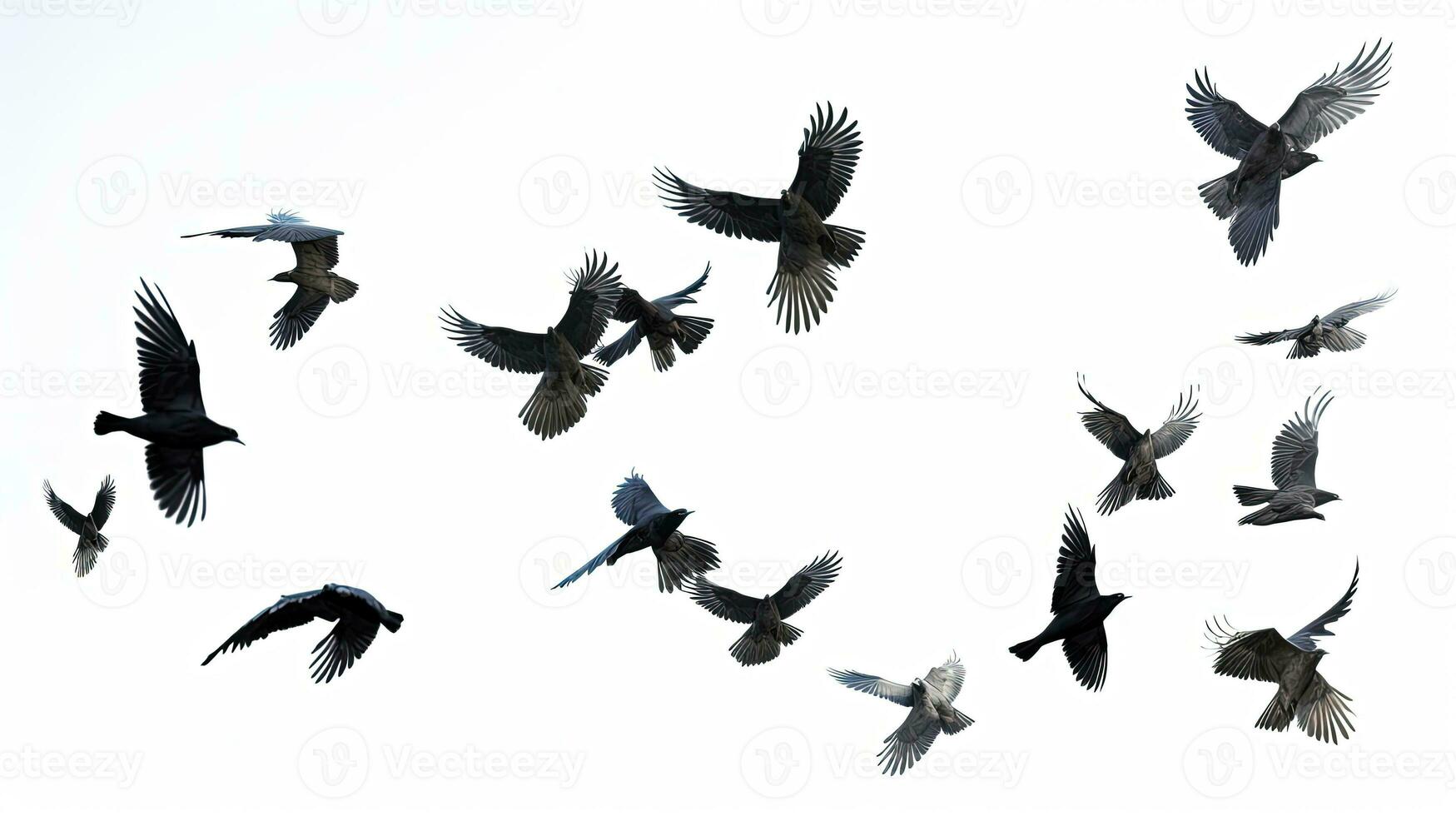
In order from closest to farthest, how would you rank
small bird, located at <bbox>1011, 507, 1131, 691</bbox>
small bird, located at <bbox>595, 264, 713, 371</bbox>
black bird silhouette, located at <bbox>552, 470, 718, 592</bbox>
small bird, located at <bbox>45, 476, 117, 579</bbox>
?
small bird, located at <bbox>1011, 507, 1131, 691</bbox>
black bird silhouette, located at <bbox>552, 470, 718, 592</bbox>
small bird, located at <bbox>595, 264, 713, 371</bbox>
small bird, located at <bbox>45, 476, 117, 579</bbox>

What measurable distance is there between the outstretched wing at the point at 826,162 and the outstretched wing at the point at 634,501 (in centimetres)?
415

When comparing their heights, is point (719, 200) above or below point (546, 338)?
above

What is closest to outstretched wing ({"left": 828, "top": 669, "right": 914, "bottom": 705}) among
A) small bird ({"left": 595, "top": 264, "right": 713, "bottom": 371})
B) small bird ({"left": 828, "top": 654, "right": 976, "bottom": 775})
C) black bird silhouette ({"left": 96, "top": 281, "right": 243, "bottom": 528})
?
small bird ({"left": 828, "top": 654, "right": 976, "bottom": 775})

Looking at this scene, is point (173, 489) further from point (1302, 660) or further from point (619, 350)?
point (1302, 660)

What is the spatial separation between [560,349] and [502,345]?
2.26 feet

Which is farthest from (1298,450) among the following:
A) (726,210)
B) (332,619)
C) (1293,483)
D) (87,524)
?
(87,524)

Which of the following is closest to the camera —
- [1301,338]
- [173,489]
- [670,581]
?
[173,489]

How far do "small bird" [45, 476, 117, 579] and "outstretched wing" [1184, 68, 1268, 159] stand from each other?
17871 mm

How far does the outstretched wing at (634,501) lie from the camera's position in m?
17.8

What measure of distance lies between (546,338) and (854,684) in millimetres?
5923

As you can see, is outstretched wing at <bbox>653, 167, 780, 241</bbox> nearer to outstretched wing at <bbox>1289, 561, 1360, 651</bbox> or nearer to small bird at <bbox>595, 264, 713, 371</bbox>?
small bird at <bbox>595, 264, 713, 371</bbox>

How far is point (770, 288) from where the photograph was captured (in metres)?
16.9

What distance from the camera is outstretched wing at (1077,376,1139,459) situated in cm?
1753

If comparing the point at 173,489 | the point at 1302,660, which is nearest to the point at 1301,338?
the point at 1302,660
